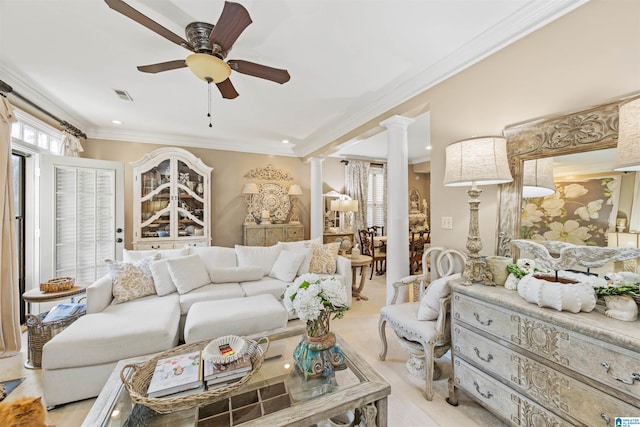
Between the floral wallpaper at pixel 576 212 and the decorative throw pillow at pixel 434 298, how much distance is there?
23.9 inches

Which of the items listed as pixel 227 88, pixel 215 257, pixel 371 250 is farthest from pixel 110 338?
pixel 371 250

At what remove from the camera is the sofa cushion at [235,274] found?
293 cm

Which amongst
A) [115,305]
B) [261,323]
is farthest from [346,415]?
[115,305]

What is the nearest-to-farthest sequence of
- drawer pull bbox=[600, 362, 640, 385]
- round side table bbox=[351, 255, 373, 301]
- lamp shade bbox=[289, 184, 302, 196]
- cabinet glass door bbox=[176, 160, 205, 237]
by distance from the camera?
1. drawer pull bbox=[600, 362, 640, 385]
2. round side table bbox=[351, 255, 373, 301]
3. cabinet glass door bbox=[176, 160, 205, 237]
4. lamp shade bbox=[289, 184, 302, 196]

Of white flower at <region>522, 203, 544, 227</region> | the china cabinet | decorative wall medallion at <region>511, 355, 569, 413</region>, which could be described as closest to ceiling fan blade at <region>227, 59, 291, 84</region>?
white flower at <region>522, 203, 544, 227</region>

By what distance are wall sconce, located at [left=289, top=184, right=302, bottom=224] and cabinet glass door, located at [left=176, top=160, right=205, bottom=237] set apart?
1.67m

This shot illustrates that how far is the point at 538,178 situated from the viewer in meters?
1.68

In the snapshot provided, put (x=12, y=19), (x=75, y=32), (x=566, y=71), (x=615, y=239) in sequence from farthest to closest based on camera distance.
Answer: (x=75, y=32) < (x=12, y=19) < (x=566, y=71) < (x=615, y=239)

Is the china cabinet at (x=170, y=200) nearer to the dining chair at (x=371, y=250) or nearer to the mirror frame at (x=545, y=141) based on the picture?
the dining chair at (x=371, y=250)

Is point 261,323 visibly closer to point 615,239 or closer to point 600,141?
point 615,239

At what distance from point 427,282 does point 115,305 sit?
285 cm

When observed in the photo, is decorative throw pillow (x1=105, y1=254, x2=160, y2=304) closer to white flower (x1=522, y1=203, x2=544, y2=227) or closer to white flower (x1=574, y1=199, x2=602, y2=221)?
white flower (x1=522, y1=203, x2=544, y2=227)

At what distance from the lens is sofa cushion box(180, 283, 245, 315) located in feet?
8.09

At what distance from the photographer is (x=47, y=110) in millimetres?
3051
